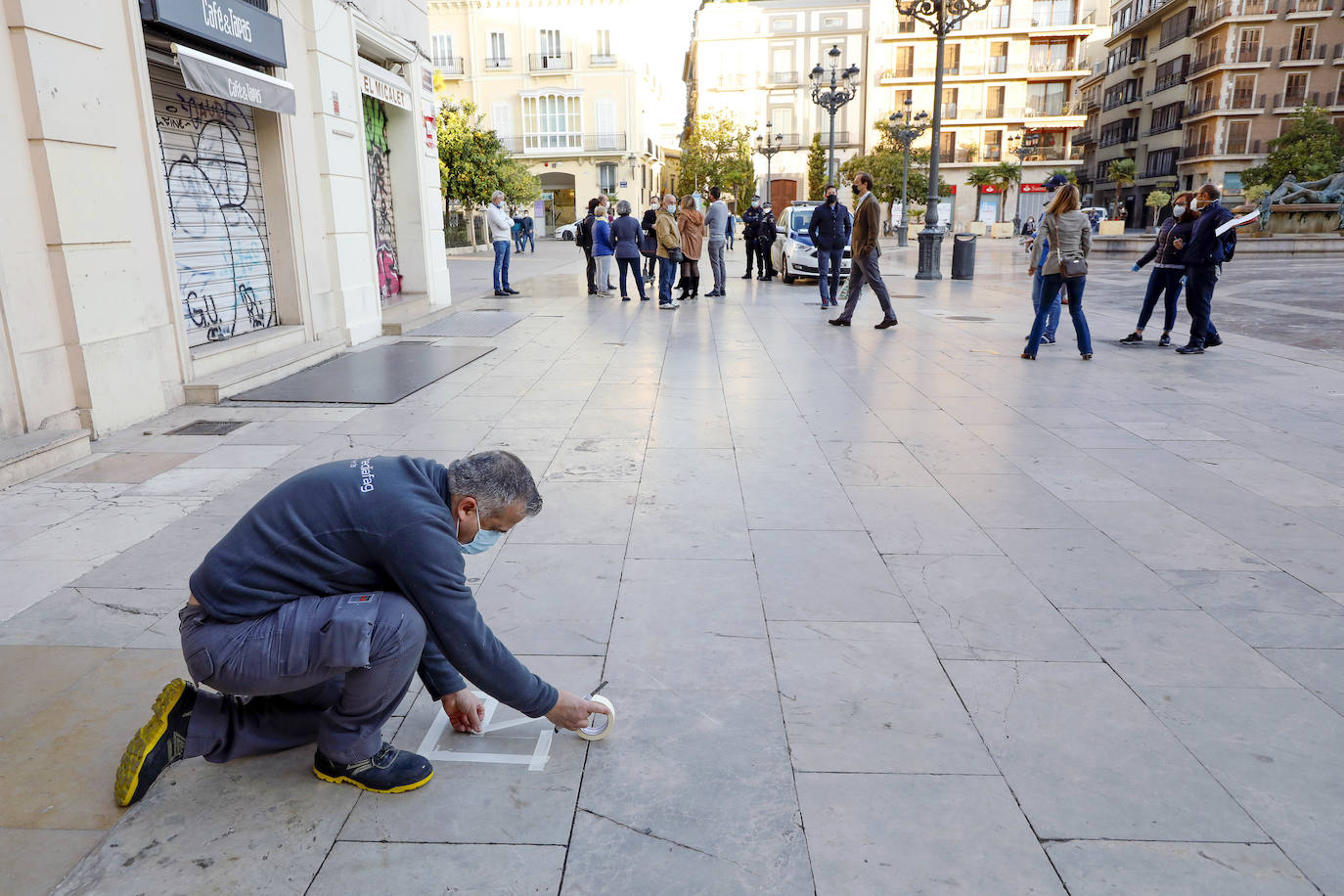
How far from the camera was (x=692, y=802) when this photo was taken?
104 inches

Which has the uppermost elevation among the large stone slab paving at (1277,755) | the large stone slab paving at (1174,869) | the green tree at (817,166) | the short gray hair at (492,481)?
the green tree at (817,166)

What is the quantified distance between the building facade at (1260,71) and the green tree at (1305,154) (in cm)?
725

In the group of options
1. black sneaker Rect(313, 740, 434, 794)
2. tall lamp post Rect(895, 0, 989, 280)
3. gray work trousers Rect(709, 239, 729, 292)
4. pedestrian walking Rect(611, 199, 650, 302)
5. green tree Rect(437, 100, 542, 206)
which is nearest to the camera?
black sneaker Rect(313, 740, 434, 794)

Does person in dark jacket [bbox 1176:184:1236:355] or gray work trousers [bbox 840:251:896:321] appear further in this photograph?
gray work trousers [bbox 840:251:896:321]

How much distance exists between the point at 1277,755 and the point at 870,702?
1216 millimetres

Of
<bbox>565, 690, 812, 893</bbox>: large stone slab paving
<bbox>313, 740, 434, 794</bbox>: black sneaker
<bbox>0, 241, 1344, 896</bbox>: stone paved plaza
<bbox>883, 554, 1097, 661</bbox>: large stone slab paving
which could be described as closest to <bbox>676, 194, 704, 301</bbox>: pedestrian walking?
<bbox>0, 241, 1344, 896</bbox>: stone paved plaza

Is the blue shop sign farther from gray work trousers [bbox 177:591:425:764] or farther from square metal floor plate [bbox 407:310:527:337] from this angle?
gray work trousers [bbox 177:591:425:764]

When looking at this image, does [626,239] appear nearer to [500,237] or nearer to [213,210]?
[500,237]

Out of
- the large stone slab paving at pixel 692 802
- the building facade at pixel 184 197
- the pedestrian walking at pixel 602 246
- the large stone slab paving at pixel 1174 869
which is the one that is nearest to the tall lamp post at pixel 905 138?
the pedestrian walking at pixel 602 246

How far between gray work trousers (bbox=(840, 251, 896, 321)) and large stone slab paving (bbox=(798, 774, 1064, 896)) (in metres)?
9.44

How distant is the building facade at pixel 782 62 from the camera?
6550cm

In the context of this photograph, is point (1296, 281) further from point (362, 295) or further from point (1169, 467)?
point (362, 295)

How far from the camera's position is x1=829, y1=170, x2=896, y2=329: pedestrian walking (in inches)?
454

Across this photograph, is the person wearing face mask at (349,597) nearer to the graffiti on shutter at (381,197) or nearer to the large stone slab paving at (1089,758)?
the large stone slab paving at (1089,758)
